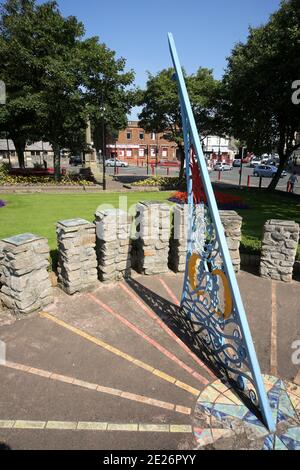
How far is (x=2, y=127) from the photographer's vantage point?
88.0 ft

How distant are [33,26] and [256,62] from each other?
48.1ft

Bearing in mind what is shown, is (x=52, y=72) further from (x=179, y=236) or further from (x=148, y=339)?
(x=148, y=339)

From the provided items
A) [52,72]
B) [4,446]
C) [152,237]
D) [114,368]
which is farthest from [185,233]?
[52,72]

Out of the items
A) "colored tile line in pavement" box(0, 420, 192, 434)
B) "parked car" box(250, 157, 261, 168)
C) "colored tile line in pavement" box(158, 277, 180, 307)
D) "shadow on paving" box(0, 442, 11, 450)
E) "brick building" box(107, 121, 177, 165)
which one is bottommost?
"shadow on paving" box(0, 442, 11, 450)

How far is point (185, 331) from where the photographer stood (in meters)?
6.59

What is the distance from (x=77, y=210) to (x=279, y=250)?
9.94 metres

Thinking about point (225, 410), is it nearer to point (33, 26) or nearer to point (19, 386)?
point (19, 386)

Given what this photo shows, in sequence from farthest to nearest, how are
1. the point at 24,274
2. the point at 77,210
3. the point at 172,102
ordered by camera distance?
the point at 172,102
the point at 77,210
the point at 24,274

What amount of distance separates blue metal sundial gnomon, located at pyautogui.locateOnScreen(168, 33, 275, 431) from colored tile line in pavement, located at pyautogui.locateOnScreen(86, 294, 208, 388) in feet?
1.47

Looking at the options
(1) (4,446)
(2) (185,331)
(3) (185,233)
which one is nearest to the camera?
(1) (4,446)

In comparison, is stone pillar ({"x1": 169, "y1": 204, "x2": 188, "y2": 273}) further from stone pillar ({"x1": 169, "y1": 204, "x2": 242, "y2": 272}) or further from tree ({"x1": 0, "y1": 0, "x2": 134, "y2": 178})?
tree ({"x1": 0, "y1": 0, "x2": 134, "y2": 178})

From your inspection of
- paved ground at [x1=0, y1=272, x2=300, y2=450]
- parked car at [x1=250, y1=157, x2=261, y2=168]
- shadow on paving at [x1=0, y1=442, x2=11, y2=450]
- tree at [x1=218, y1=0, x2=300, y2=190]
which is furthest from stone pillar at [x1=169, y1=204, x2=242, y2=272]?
parked car at [x1=250, y1=157, x2=261, y2=168]

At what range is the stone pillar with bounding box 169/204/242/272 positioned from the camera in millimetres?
8883
